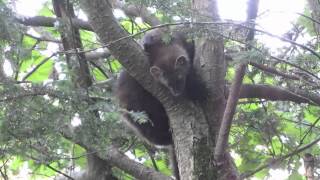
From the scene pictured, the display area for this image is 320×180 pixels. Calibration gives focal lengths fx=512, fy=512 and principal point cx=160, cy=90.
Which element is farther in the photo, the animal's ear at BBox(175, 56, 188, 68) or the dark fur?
the animal's ear at BBox(175, 56, 188, 68)

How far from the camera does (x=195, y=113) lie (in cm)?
354

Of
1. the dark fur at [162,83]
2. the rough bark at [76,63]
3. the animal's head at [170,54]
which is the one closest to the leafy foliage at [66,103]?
the rough bark at [76,63]

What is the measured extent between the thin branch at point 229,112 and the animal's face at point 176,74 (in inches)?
27.5

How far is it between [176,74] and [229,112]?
1.91m

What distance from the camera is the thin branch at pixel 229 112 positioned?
2.81 m

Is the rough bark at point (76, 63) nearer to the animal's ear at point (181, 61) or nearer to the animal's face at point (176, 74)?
the animal's face at point (176, 74)

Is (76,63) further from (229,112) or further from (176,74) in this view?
(229,112)

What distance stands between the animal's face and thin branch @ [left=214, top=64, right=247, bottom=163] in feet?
2.29

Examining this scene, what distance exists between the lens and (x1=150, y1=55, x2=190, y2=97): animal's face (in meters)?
3.94

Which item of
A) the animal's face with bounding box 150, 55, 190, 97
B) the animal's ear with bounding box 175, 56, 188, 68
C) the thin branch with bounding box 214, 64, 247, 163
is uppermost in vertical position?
the animal's ear with bounding box 175, 56, 188, 68

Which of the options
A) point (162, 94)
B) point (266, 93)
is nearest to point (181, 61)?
point (266, 93)

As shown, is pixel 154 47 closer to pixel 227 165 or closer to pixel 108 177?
pixel 108 177

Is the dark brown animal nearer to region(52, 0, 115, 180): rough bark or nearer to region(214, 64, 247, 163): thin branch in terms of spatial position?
region(52, 0, 115, 180): rough bark

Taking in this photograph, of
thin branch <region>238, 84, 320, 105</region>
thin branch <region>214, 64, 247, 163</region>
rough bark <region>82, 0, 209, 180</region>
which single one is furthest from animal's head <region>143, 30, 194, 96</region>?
thin branch <region>214, 64, 247, 163</region>
